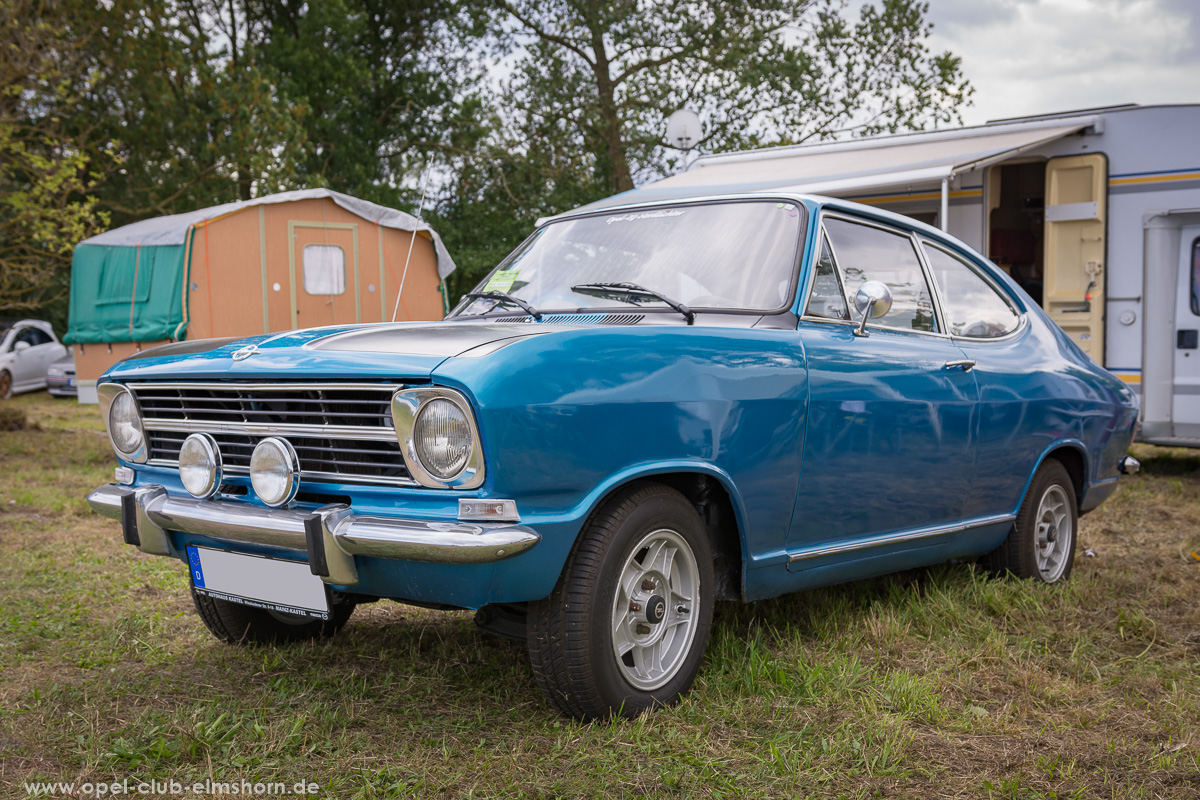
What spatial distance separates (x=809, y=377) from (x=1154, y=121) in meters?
6.42

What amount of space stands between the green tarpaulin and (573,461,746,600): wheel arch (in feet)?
29.9

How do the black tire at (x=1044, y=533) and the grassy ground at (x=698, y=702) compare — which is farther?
the black tire at (x=1044, y=533)

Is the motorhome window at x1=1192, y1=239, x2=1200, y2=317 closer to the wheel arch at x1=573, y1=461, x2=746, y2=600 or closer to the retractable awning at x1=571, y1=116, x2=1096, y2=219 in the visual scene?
the retractable awning at x1=571, y1=116, x2=1096, y2=219

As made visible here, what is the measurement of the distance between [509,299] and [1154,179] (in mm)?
6565

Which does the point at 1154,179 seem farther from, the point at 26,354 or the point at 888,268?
the point at 26,354

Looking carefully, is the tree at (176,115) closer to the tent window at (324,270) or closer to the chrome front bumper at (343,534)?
the tent window at (324,270)

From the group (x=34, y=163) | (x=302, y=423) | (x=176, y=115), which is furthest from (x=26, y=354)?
(x=302, y=423)

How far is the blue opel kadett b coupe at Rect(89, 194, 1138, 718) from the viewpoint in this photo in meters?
2.61

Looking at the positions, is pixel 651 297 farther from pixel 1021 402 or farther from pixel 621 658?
pixel 1021 402

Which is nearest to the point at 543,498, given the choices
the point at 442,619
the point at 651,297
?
the point at 651,297

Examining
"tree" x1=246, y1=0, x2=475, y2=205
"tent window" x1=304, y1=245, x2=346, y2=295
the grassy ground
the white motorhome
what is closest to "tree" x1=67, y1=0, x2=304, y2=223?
"tree" x1=246, y1=0, x2=475, y2=205

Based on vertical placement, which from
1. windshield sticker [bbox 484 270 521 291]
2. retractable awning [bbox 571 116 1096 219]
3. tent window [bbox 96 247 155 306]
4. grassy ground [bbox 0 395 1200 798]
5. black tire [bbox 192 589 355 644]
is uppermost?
retractable awning [bbox 571 116 1096 219]

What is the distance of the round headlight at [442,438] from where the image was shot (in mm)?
2561

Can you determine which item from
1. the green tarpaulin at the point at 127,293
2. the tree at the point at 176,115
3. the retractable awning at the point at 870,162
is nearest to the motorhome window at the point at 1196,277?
the retractable awning at the point at 870,162
